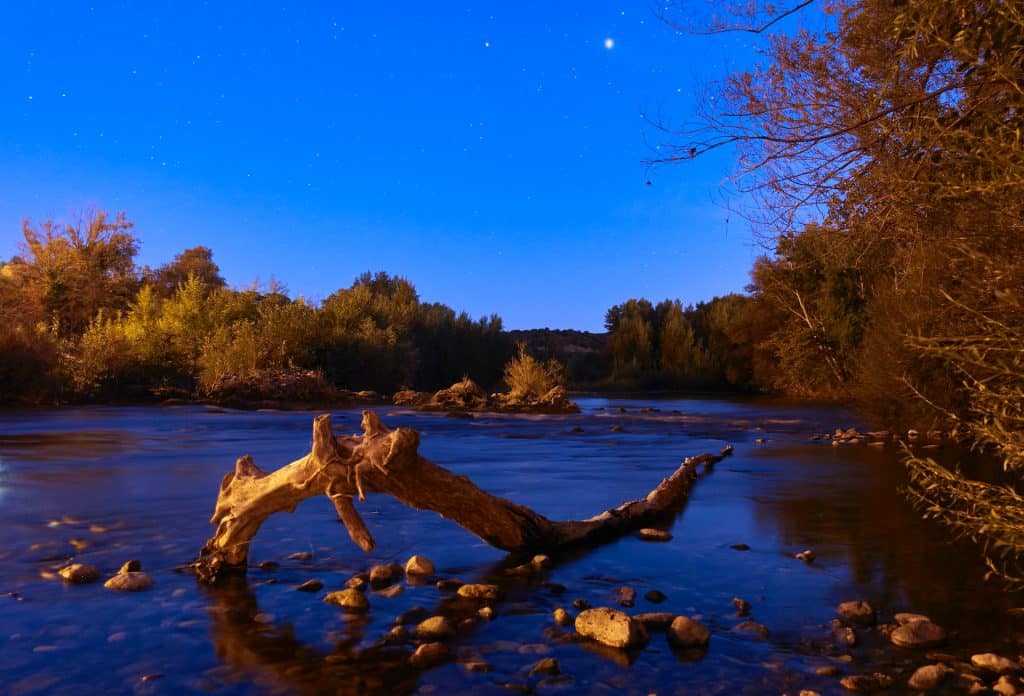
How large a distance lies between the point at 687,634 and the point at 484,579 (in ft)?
4.83

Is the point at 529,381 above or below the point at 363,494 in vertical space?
above

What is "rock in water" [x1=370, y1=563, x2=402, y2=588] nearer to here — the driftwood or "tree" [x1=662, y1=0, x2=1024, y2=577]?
the driftwood

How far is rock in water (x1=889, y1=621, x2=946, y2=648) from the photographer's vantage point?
11.4 ft

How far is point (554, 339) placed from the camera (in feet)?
187

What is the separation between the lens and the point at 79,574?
450cm

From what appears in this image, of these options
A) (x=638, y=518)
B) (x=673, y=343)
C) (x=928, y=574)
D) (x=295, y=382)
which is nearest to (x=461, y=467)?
(x=638, y=518)

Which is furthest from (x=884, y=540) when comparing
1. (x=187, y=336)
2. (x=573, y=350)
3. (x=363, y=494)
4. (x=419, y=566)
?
(x=573, y=350)

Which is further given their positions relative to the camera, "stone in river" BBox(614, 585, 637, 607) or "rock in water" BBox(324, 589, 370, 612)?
"stone in river" BBox(614, 585, 637, 607)

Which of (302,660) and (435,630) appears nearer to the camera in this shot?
(302,660)

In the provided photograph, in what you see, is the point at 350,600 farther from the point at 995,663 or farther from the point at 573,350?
the point at 573,350

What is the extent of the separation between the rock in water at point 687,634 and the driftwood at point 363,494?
1.60 metres

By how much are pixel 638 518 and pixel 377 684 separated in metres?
3.56

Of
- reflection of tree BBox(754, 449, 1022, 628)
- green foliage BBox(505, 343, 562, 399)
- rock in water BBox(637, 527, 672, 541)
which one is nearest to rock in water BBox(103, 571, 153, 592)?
rock in water BBox(637, 527, 672, 541)

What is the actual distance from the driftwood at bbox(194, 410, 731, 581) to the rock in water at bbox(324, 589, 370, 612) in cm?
24
